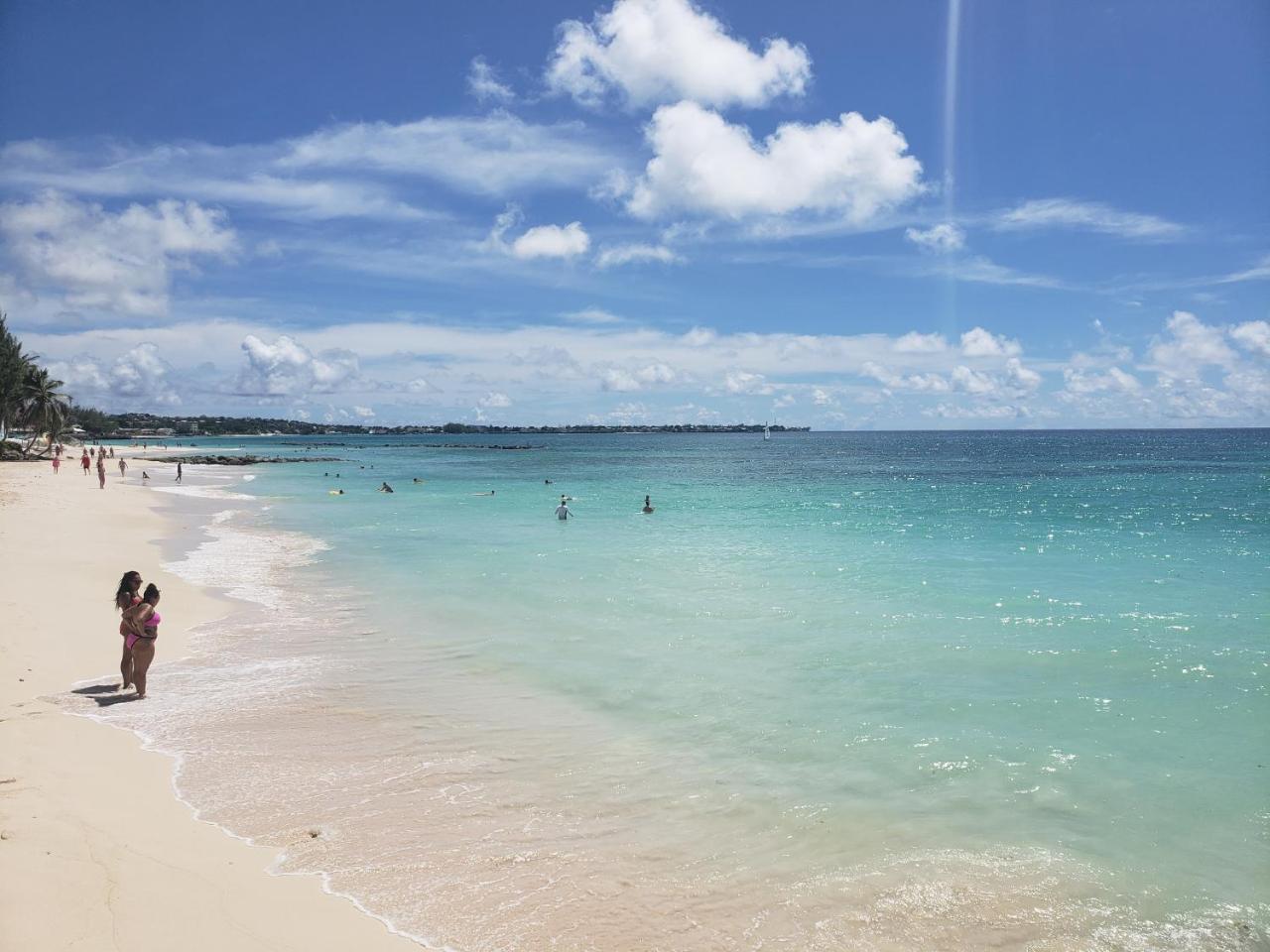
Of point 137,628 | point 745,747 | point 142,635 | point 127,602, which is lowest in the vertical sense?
point 745,747

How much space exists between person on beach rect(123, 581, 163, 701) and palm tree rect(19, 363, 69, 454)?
2813 inches

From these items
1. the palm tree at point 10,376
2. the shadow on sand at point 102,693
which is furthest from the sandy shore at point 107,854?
the palm tree at point 10,376

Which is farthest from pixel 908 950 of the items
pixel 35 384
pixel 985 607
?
pixel 35 384

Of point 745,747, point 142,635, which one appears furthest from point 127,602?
point 745,747

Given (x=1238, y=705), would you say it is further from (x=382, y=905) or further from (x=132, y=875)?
(x=132, y=875)

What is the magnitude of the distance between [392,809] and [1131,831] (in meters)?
Answer: 7.92

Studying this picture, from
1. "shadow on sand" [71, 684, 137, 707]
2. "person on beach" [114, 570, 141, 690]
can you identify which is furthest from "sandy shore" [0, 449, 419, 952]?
"person on beach" [114, 570, 141, 690]

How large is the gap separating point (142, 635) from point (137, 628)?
16 cm

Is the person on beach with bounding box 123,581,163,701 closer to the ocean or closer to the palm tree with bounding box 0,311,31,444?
the ocean

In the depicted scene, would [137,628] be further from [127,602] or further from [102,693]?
[102,693]

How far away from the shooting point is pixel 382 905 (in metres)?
6.61

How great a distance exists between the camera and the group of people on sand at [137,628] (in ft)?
36.8

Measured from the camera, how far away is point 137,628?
11219mm

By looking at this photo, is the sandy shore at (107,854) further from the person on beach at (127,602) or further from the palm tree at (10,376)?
the palm tree at (10,376)
